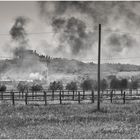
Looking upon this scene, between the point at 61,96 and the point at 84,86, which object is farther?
the point at 84,86

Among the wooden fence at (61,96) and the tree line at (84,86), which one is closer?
the wooden fence at (61,96)

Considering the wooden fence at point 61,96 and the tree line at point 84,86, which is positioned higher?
the tree line at point 84,86

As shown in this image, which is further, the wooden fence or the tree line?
the tree line

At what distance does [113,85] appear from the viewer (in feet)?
419

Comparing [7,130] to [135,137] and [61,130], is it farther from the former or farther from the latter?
[135,137]

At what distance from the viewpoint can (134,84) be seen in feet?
412

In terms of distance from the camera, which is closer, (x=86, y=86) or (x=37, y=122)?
(x=37, y=122)

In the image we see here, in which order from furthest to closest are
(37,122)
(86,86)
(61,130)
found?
(86,86) → (37,122) → (61,130)

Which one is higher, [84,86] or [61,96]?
[84,86]

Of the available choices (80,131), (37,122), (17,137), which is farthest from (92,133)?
(37,122)

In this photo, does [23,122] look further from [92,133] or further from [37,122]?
[92,133]

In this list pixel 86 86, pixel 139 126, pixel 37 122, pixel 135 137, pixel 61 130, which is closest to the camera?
pixel 135 137

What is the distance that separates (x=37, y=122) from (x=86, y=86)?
104m

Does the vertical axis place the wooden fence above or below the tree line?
below
